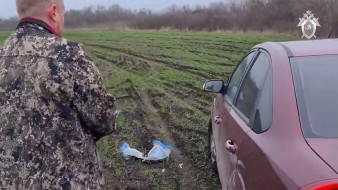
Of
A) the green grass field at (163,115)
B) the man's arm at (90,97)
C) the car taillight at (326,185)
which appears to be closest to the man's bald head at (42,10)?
the man's arm at (90,97)

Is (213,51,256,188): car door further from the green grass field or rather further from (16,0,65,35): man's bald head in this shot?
(16,0,65,35): man's bald head

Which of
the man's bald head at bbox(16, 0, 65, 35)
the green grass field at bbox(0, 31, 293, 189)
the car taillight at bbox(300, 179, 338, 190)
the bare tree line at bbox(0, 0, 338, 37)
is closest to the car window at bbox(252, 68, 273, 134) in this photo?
the car taillight at bbox(300, 179, 338, 190)

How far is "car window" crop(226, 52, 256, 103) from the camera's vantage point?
3.96 meters

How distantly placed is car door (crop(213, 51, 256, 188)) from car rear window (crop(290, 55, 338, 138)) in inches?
20.3

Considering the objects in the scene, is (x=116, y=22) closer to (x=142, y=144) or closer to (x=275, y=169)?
(x=142, y=144)

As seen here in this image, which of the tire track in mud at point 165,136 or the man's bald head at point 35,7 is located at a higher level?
the man's bald head at point 35,7

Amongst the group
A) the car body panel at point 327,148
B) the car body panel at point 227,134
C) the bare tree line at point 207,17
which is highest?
the car body panel at point 327,148

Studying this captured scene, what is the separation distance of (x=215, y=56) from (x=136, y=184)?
490 inches

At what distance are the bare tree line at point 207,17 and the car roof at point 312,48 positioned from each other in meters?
27.8

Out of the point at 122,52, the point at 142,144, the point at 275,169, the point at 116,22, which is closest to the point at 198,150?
the point at 142,144

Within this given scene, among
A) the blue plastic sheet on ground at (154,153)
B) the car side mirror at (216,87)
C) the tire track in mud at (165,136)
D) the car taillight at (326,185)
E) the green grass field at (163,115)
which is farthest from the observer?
the blue plastic sheet on ground at (154,153)

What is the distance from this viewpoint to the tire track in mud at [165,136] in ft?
16.5

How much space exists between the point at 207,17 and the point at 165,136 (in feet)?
129

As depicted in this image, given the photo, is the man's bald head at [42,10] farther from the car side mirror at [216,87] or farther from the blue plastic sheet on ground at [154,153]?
the blue plastic sheet on ground at [154,153]
